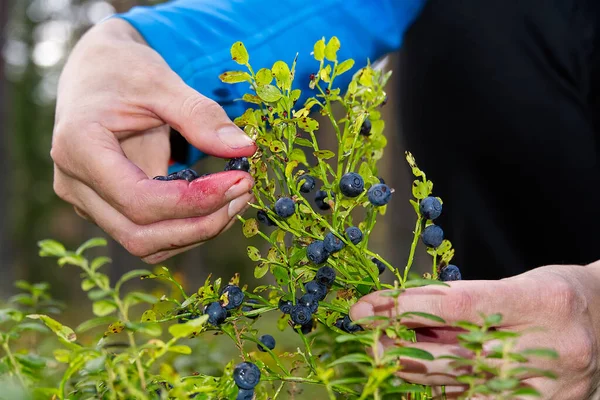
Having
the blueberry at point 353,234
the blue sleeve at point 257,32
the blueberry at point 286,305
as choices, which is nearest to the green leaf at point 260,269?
the blueberry at point 286,305

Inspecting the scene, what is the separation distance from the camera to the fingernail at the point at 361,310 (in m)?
0.81

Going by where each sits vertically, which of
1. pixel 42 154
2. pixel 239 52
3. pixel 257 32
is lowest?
pixel 42 154

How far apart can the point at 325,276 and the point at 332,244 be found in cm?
7

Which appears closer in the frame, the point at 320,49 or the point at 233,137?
the point at 320,49

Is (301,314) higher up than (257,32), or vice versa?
(257,32)

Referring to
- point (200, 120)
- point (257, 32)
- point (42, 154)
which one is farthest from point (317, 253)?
point (42, 154)

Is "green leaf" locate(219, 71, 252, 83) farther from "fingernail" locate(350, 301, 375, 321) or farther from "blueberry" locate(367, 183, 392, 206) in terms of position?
"fingernail" locate(350, 301, 375, 321)

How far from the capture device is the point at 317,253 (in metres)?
0.84

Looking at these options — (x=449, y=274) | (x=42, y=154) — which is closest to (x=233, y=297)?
(x=449, y=274)

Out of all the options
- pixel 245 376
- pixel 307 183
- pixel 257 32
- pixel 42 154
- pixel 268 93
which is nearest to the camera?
pixel 245 376

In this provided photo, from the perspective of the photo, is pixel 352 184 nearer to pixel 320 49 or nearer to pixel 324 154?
pixel 324 154

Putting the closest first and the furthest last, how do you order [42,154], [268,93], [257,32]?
[268,93], [257,32], [42,154]

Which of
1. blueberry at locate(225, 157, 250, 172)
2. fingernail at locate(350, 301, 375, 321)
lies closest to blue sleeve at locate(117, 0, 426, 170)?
blueberry at locate(225, 157, 250, 172)

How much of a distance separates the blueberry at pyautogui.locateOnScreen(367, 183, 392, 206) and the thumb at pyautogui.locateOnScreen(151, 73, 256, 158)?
247mm
